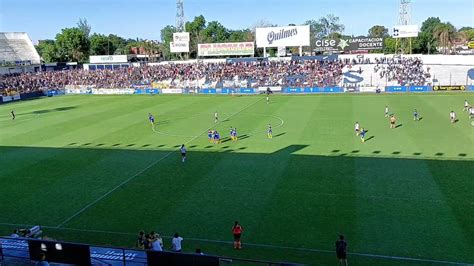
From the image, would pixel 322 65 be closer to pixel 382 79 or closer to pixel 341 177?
pixel 382 79

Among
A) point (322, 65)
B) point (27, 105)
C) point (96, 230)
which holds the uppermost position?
point (322, 65)

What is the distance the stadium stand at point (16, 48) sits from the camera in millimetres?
112125

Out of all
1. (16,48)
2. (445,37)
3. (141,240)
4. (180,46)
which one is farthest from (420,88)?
(16,48)

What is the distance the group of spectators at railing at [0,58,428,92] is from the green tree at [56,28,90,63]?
25272 millimetres

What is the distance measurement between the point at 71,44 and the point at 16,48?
16985 mm

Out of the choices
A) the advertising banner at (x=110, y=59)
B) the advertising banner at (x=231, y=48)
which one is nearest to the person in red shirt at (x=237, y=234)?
the advertising banner at (x=231, y=48)

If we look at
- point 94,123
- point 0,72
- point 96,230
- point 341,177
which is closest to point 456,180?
point 341,177

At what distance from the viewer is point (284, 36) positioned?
79.3 m

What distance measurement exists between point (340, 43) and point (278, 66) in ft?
41.7

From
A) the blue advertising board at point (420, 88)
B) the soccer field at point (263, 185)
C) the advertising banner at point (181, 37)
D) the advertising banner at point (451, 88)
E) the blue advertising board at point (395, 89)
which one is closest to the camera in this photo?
the soccer field at point (263, 185)

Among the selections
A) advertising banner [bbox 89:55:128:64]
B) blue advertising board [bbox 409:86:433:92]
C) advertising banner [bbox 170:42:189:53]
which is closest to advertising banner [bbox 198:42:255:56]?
advertising banner [bbox 170:42:189:53]

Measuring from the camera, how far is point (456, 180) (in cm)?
2325

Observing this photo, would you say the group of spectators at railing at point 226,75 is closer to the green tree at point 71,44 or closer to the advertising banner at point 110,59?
the advertising banner at point 110,59

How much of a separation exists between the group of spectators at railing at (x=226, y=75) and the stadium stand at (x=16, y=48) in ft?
102
